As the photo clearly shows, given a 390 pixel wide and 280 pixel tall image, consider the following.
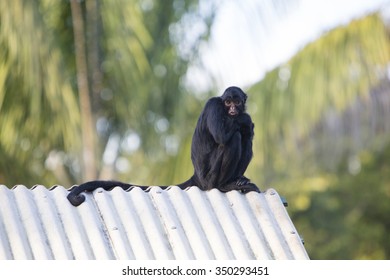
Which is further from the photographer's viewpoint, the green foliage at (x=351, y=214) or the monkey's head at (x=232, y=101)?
the green foliage at (x=351, y=214)

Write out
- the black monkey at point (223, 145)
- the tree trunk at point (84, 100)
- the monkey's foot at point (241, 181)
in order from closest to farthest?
1. the monkey's foot at point (241, 181)
2. the black monkey at point (223, 145)
3. the tree trunk at point (84, 100)

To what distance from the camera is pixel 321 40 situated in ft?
55.8

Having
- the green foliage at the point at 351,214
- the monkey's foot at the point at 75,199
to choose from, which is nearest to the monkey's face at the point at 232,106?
the monkey's foot at the point at 75,199

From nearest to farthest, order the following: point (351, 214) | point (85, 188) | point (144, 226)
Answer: point (144, 226) → point (85, 188) → point (351, 214)

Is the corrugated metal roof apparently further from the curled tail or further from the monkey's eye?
the monkey's eye

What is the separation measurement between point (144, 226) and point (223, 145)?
1.50 meters

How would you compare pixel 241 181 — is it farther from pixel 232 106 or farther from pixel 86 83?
pixel 86 83

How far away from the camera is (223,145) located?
9.37 metres

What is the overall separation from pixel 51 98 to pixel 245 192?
947cm

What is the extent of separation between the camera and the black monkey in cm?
924

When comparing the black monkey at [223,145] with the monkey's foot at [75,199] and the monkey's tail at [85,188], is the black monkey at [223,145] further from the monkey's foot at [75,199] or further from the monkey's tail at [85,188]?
the monkey's foot at [75,199]

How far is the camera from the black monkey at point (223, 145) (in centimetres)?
924

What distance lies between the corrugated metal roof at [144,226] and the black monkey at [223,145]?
0.46 m

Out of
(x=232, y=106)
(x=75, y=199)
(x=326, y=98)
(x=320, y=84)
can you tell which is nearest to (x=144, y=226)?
(x=75, y=199)
